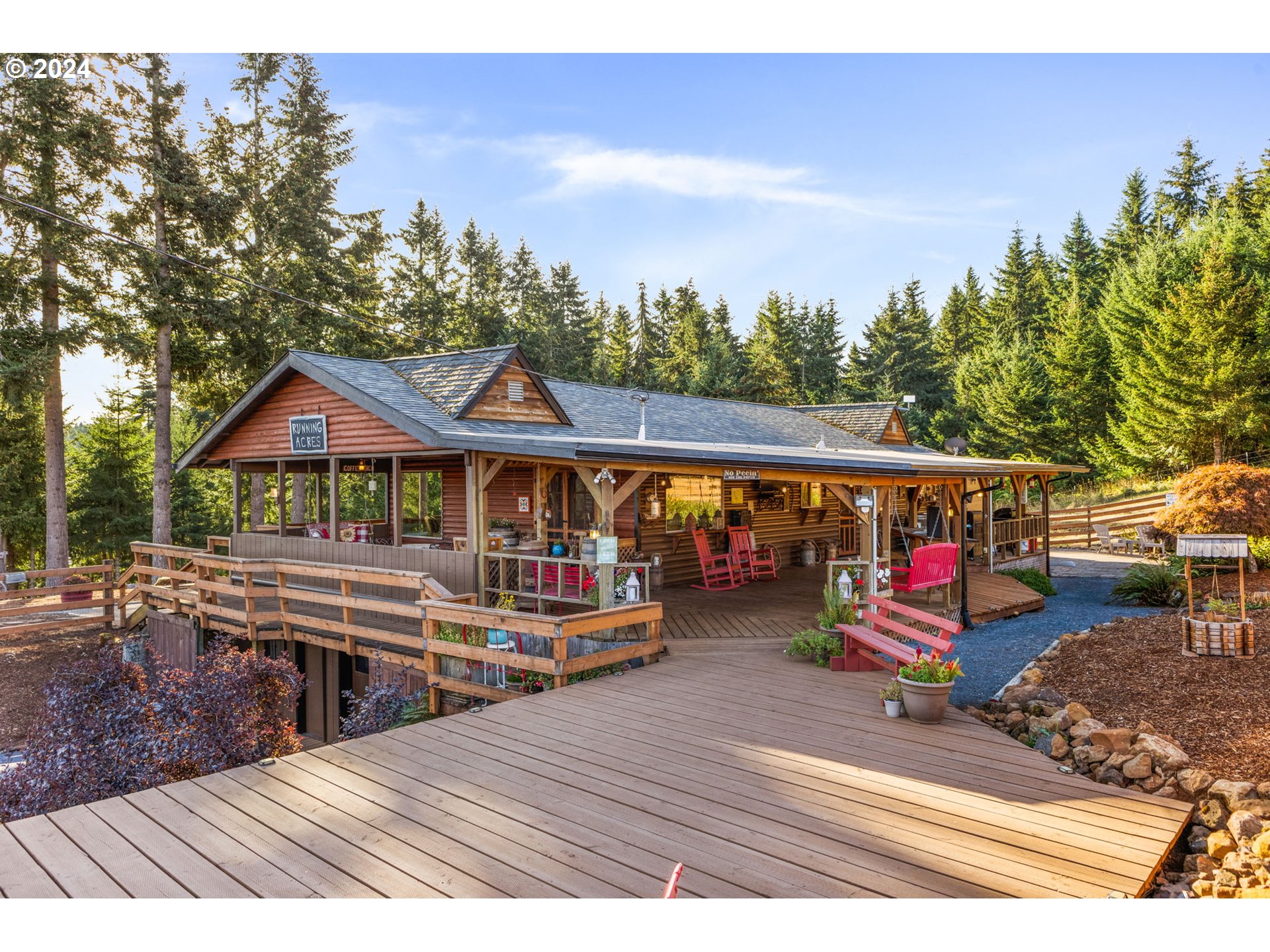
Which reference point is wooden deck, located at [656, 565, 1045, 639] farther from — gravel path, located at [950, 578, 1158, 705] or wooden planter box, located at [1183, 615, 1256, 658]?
wooden planter box, located at [1183, 615, 1256, 658]

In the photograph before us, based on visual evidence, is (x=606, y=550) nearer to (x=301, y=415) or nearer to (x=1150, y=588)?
(x=301, y=415)

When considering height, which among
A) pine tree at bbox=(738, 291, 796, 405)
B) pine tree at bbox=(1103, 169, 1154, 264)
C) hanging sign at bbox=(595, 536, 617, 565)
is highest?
pine tree at bbox=(1103, 169, 1154, 264)

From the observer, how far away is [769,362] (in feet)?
129

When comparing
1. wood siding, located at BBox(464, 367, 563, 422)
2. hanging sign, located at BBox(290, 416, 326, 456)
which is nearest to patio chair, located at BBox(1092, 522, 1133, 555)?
wood siding, located at BBox(464, 367, 563, 422)

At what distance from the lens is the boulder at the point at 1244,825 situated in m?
3.76

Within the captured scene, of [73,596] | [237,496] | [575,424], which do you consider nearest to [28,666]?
[237,496]

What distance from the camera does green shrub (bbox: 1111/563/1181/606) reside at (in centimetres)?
1308

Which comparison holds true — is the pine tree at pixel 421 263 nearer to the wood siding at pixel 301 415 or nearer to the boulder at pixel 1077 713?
the wood siding at pixel 301 415

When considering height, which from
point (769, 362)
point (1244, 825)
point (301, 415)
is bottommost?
Answer: point (1244, 825)

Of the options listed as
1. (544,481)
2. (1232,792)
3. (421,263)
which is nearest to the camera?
(1232,792)

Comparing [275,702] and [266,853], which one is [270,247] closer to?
[275,702]

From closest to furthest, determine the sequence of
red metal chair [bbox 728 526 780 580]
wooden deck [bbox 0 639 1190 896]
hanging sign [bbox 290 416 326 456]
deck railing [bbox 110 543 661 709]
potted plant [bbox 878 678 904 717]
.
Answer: wooden deck [bbox 0 639 1190 896] → potted plant [bbox 878 678 904 717] → deck railing [bbox 110 543 661 709] → hanging sign [bbox 290 416 326 456] → red metal chair [bbox 728 526 780 580]

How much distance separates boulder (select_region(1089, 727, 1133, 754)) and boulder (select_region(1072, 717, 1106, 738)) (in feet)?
0.40

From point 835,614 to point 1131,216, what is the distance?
1708 inches
